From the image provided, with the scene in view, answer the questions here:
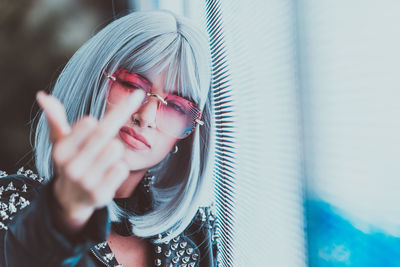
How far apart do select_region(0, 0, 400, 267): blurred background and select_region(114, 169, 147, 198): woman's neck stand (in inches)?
13.7

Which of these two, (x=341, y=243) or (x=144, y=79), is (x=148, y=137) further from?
(x=341, y=243)

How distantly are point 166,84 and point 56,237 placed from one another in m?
0.69

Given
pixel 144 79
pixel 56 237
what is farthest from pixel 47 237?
pixel 144 79

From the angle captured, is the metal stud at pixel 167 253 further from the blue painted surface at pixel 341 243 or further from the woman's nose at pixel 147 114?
the blue painted surface at pixel 341 243

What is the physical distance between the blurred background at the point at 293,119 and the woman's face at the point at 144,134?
27cm

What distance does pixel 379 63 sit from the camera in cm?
55

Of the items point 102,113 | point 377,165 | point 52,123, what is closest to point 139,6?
point 102,113

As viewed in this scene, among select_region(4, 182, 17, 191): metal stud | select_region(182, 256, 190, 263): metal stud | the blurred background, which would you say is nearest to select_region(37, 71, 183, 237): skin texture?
the blurred background

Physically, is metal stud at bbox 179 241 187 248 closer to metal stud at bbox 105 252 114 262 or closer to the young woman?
the young woman

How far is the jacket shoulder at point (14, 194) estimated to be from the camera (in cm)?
107

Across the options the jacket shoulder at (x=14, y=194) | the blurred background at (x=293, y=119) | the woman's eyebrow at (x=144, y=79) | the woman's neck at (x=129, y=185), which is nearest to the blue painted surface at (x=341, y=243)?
the blurred background at (x=293, y=119)

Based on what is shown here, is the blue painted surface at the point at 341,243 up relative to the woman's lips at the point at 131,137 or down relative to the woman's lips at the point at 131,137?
down

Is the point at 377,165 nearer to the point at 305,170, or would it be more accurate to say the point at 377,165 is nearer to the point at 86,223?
the point at 305,170

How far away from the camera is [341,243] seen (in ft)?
2.07
